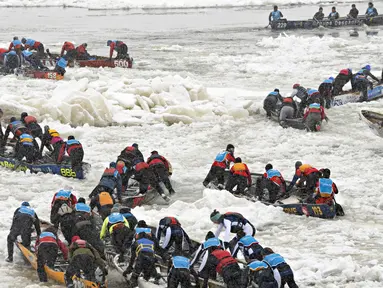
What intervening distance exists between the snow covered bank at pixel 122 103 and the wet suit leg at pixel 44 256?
11.5 m

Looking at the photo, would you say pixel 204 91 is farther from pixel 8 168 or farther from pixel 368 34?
pixel 368 34

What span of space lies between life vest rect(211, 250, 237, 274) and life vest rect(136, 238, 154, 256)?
3.61ft

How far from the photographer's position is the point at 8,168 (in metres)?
18.5

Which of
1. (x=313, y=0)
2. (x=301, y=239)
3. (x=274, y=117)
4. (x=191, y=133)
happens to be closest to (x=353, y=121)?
(x=274, y=117)

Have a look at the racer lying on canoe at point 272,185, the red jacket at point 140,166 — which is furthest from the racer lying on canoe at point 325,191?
the red jacket at point 140,166

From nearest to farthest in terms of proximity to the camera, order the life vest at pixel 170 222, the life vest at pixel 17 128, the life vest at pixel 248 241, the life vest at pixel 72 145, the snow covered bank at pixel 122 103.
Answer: the life vest at pixel 248 241, the life vest at pixel 170 222, the life vest at pixel 72 145, the life vest at pixel 17 128, the snow covered bank at pixel 122 103

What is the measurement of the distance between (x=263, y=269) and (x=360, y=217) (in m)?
5.24

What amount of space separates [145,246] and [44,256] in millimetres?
1826

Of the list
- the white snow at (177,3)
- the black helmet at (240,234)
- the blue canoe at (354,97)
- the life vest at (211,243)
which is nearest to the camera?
the life vest at (211,243)

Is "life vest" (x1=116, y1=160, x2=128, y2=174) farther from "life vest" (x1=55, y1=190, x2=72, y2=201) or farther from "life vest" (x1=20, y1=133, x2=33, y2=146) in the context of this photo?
"life vest" (x1=20, y1=133, x2=33, y2=146)

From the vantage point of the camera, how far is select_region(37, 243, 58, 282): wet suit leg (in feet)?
38.3

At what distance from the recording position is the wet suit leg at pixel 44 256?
38.3 feet

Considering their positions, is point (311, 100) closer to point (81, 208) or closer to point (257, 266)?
point (81, 208)

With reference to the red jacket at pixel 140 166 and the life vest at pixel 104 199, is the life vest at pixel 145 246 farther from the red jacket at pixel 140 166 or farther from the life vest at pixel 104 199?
the red jacket at pixel 140 166
